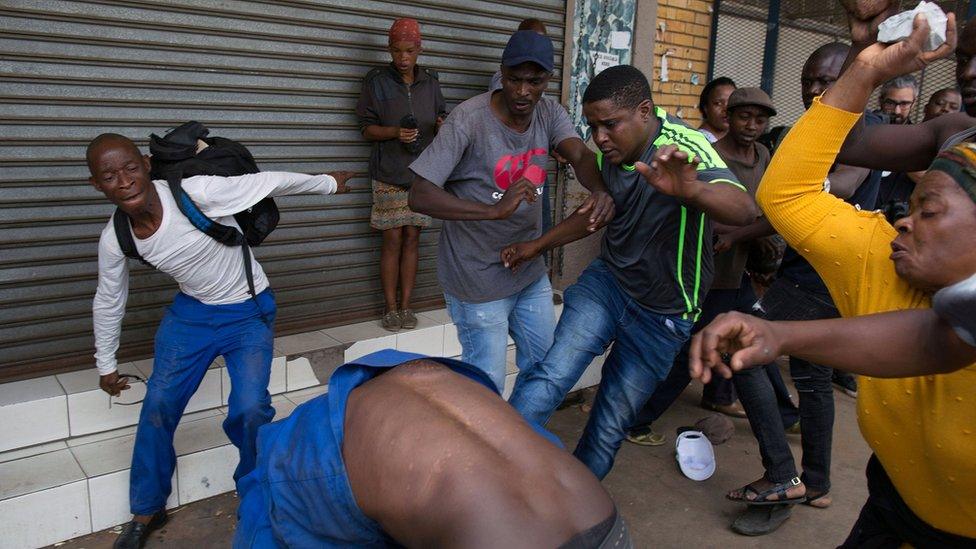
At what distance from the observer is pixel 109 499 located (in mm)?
A: 3395

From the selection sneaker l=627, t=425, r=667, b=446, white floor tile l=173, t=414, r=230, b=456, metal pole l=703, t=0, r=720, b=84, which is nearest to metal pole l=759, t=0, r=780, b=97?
metal pole l=703, t=0, r=720, b=84

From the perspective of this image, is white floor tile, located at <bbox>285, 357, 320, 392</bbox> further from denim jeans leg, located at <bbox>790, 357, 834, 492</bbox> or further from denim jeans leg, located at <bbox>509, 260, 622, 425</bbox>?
denim jeans leg, located at <bbox>790, 357, 834, 492</bbox>

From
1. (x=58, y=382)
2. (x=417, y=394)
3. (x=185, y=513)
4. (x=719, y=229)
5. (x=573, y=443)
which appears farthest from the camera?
(x=573, y=443)

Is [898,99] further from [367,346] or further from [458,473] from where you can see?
[458,473]

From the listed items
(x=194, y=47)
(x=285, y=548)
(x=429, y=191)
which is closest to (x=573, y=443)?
(x=429, y=191)

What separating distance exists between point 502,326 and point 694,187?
1324 mm

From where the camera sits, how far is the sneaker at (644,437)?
4.44 metres

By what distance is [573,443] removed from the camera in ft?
14.7

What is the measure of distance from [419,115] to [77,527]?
302cm

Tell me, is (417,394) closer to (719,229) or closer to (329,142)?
(719,229)

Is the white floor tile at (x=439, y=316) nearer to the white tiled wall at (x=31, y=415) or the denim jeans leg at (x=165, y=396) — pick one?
the denim jeans leg at (x=165, y=396)

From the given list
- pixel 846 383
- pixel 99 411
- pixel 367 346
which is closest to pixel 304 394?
pixel 367 346

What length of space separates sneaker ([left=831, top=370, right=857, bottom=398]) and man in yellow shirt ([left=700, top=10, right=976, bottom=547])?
3715 mm

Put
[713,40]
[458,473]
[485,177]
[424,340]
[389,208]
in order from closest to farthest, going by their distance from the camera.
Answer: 1. [458,473]
2. [485,177]
3. [389,208]
4. [424,340]
5. [713,40]
